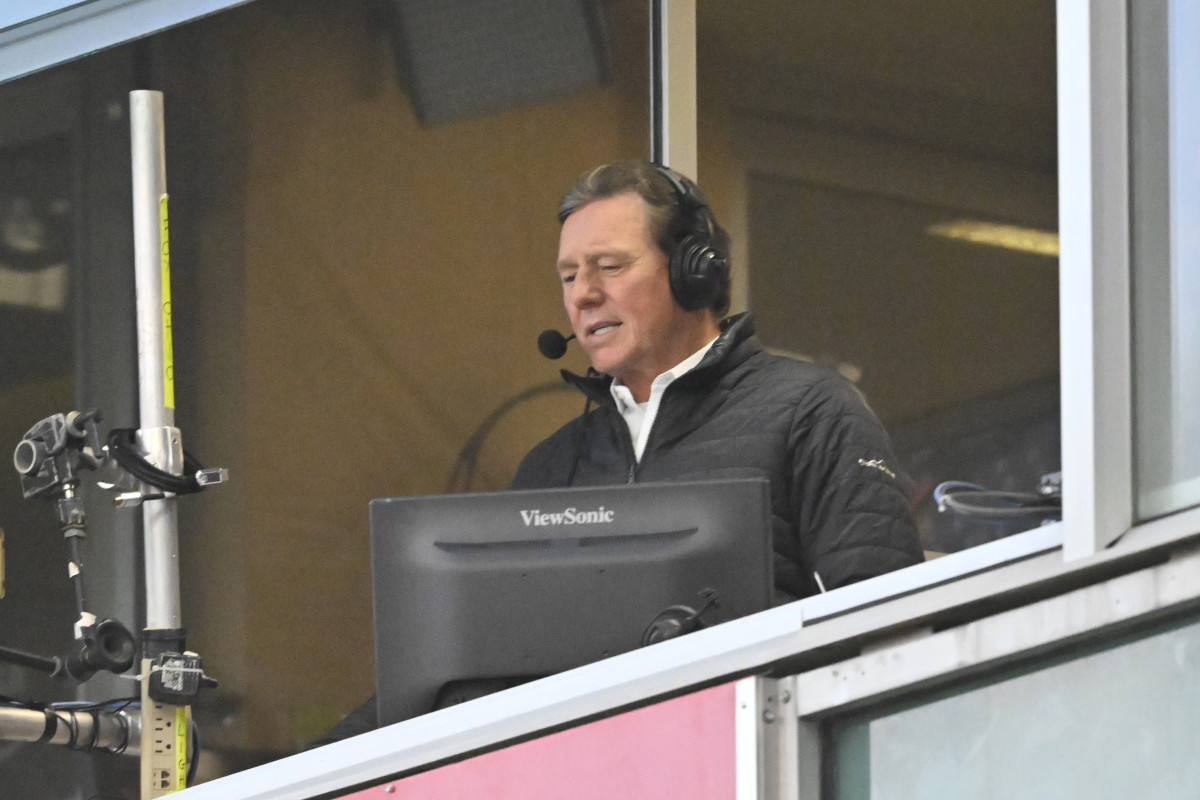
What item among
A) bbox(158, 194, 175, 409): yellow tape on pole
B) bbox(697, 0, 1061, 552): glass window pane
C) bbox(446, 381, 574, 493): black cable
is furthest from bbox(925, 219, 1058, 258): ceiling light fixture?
bbox(158, 194, 175, 409): yellow tape on pole

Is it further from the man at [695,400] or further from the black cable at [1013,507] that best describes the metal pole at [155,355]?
the black cable at [1013,507]

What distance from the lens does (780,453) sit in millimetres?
2357

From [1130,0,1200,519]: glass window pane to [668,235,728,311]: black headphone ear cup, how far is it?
1.21 meters

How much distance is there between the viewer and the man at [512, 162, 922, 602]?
2.25m

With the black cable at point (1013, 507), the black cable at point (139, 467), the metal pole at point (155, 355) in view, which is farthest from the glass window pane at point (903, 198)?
the black cable at point (1013, 507)

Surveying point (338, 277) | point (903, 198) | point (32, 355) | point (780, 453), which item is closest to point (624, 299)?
point (780, 453)

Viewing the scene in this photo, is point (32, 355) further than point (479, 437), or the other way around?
point (479, 437)

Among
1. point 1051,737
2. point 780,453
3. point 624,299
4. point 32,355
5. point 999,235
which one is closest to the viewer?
point 1051,737

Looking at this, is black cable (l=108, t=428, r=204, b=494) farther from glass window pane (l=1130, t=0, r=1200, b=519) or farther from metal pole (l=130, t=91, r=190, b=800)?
glass window pane (l=1130, t=0, r=1200, b=519)

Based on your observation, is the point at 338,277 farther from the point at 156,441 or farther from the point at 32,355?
the point at 156,441

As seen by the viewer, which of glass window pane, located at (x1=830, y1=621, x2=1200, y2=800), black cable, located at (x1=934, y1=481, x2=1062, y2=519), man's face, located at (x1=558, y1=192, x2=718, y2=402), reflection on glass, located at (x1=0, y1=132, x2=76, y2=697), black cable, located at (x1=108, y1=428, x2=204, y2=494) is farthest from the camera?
reflection on glass, located at (x1=0, y1=132, x2=76, y2=697)

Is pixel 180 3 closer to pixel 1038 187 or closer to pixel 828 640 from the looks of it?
pixel 1038 187

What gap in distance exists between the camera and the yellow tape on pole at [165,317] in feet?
8.15

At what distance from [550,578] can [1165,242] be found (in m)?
0.61
